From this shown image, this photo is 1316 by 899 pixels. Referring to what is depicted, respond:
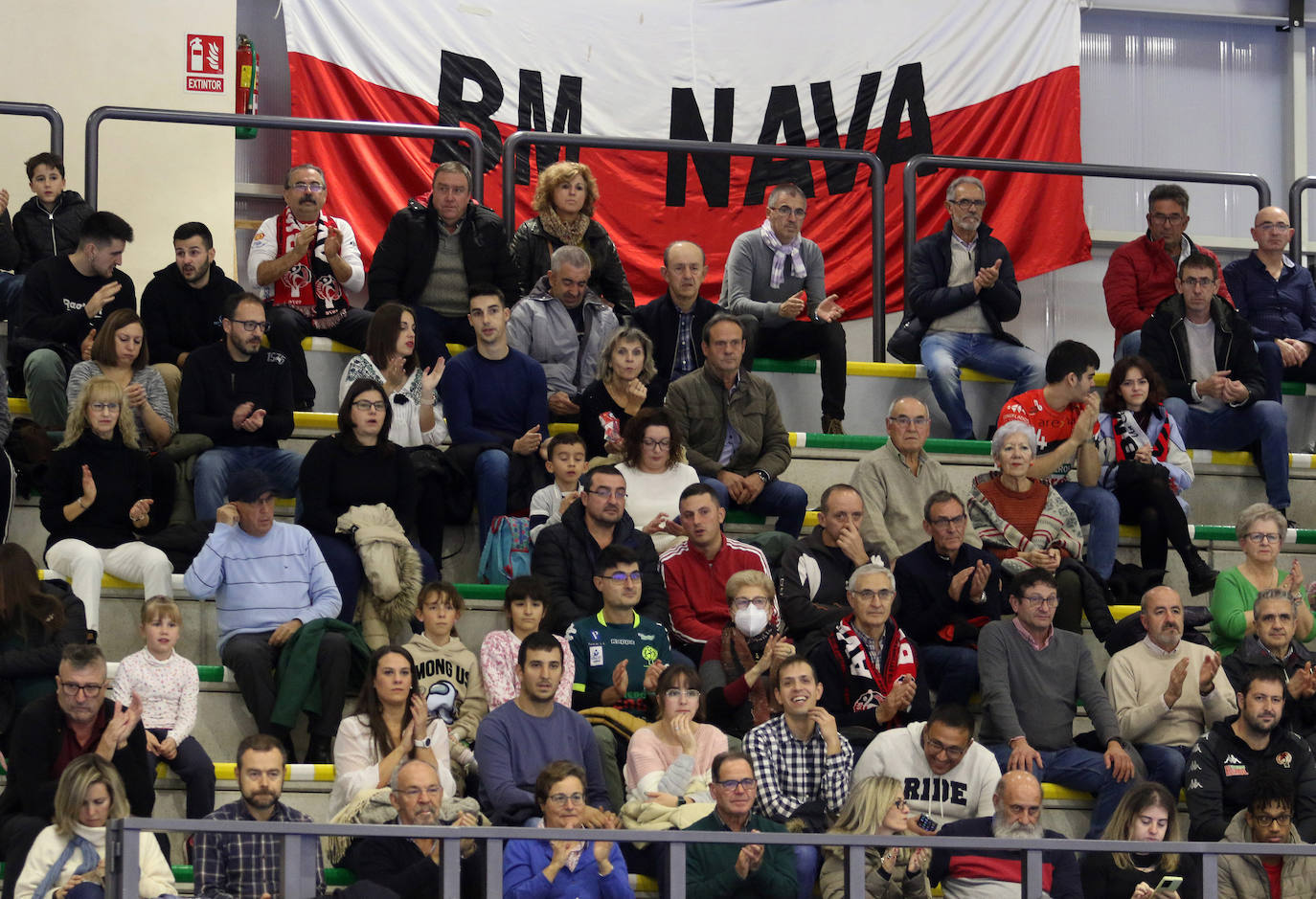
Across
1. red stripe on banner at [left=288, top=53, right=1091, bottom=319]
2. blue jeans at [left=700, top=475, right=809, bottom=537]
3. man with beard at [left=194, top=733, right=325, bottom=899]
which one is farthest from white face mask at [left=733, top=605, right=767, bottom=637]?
red stripe on banner at [left=288, top=53, right=1091, bottom=319]

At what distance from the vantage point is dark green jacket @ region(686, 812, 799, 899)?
519 cm

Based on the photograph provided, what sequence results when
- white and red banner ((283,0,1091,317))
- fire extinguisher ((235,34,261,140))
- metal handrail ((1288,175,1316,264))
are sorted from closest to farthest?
metal handrail ((1288,175,1316,264)) → fire extinguisher ((235,34,261,140)) → white and red banner ((283,0,1091,317))

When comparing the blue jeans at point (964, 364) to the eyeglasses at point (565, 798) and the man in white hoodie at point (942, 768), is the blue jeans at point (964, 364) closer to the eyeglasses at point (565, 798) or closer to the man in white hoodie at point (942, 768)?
the man in white hoodie at point (942, 768)

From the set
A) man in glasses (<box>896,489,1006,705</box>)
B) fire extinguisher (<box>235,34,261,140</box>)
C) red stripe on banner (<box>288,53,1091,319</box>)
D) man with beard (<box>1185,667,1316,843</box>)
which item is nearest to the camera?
man with beard (<box>1185,667,1316,843</box>)

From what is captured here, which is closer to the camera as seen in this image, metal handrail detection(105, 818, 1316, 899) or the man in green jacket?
metal handrail detection(105, 818, 1316, 899)

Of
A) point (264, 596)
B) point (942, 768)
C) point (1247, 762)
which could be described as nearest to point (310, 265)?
point (264, 596)

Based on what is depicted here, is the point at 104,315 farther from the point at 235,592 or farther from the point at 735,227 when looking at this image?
the point at 735,227

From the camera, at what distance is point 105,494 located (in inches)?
273

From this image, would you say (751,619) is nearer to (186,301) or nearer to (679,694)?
(679,694)

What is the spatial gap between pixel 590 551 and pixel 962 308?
98.1 inches

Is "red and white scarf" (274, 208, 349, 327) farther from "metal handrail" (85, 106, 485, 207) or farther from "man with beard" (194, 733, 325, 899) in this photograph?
"man with beard" (194, 733, 325, 899)

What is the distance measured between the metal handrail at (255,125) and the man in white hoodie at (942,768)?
11.5 feet

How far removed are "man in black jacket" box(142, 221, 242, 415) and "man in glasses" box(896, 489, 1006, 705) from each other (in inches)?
108

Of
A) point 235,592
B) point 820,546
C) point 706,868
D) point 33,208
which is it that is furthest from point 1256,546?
point 33,208
